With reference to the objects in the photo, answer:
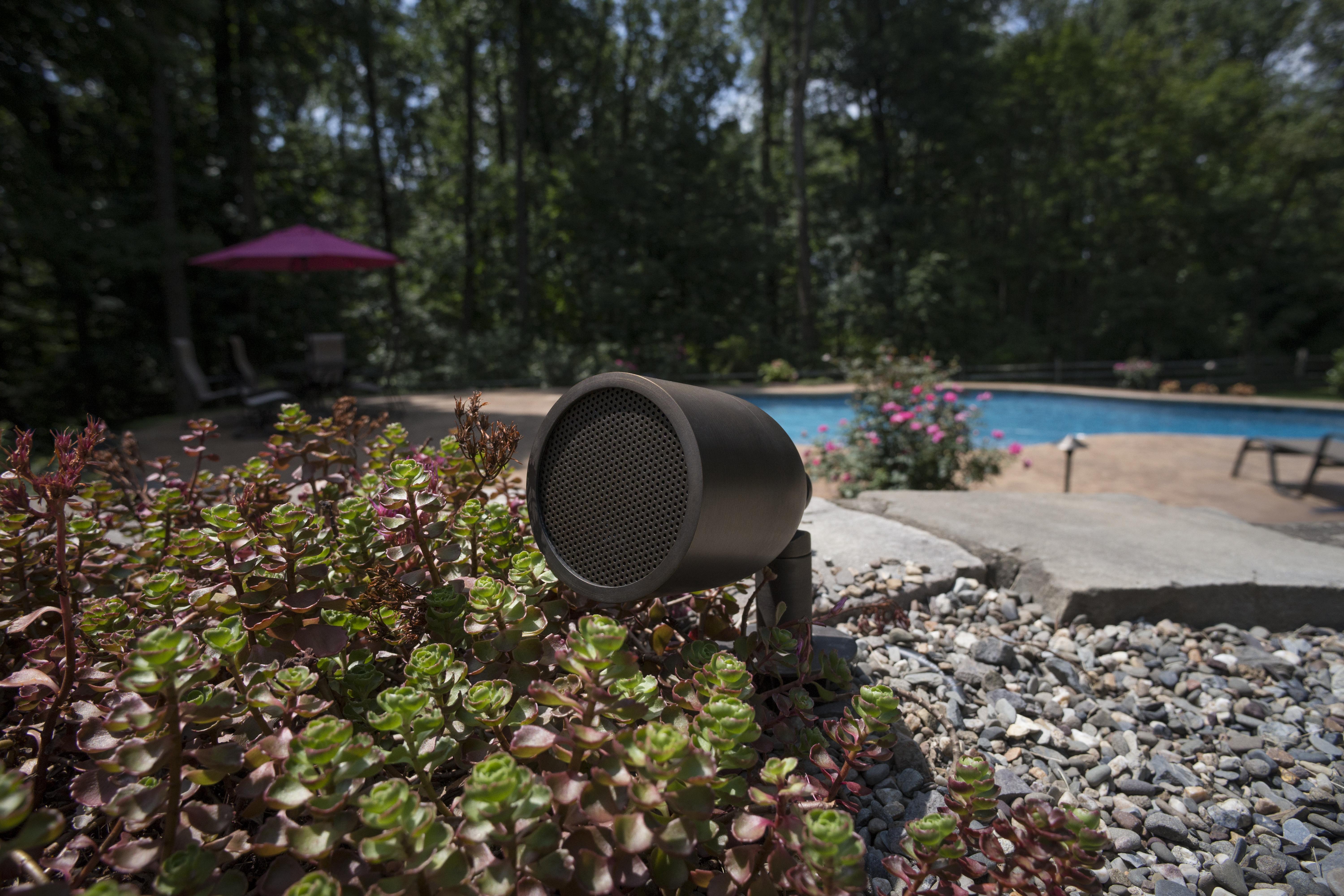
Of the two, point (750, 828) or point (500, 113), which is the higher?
point (500, 113)

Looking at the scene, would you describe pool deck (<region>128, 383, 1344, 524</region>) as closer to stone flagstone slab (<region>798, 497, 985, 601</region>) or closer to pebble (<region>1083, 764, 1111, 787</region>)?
stone flagstone slab (<region>798, 497, 985, 601</region>)

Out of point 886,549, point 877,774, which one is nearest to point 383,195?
point 886,549

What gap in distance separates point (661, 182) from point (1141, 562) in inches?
604

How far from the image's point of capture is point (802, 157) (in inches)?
615

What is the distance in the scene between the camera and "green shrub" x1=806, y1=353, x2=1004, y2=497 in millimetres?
5281

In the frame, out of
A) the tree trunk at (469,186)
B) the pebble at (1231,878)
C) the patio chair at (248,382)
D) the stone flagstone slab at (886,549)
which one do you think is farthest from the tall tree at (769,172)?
the pebble at (1231,878)

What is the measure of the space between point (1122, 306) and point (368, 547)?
2530cm

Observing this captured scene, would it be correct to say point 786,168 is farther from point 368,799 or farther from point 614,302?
point 368,799

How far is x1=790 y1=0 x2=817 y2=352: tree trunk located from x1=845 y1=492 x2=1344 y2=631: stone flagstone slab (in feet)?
43.0

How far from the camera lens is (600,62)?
1784 centimetres

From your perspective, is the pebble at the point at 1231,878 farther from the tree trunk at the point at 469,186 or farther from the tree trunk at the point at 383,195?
the tree trunk at the point at 469,186

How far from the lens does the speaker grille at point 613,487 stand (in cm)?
119

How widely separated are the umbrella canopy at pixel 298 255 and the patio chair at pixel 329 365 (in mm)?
1034

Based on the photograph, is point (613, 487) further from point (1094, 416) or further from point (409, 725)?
point (1094, 416)
